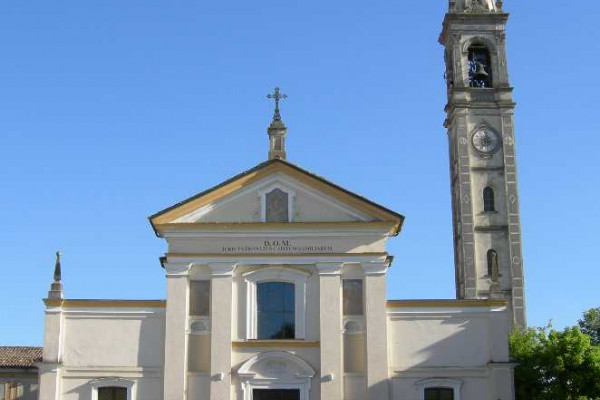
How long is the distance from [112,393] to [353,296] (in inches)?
300

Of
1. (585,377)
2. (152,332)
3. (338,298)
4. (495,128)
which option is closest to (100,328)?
(152,332)

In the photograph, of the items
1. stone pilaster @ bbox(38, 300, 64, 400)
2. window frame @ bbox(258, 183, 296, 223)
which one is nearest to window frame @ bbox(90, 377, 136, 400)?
stone pilaster @ bbox(38, 300, 64, 400)

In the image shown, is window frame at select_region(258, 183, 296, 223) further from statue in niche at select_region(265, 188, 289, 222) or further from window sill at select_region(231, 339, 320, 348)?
window sill at select_region(231, 339, 320, 348)

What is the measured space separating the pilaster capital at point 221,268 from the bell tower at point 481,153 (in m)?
19.8

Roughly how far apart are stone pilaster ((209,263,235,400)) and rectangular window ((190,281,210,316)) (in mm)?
180

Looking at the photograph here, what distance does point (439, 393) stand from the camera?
26.3 m

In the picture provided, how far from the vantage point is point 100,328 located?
26719 mm

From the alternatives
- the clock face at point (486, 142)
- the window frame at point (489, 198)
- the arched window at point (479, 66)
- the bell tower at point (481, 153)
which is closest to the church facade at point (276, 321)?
the bell tower at point (481, 153)

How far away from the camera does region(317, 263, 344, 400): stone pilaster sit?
2598 centimetres

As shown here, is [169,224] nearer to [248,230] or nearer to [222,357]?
[248,230]

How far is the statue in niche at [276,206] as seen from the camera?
89.8 feet

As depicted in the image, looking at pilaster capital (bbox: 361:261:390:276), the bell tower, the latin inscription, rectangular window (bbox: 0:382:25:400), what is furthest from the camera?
the bell tower

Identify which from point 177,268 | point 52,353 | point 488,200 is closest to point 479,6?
point 488,200

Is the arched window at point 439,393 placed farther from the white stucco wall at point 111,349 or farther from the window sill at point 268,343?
the white stucco wall at point 111,349
